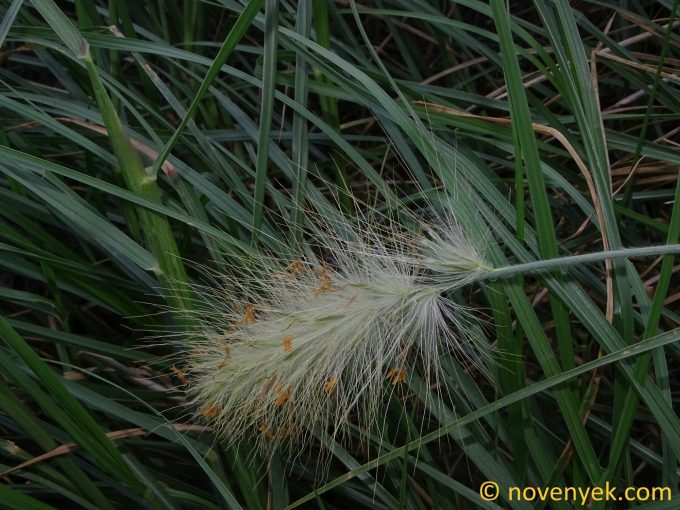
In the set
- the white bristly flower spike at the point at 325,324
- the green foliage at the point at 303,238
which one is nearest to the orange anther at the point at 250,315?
the white bristly flower spike at the point at 325,324

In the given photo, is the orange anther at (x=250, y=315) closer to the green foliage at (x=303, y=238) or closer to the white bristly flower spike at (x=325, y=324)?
the white bristly flower spike at (x=325, y=324)

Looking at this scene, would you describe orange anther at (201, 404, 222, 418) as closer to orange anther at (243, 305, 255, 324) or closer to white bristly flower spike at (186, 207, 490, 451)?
white bristly flower spike at (186, 207, 490, 451)

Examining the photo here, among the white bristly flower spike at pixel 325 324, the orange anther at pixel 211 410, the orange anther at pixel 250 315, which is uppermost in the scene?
the orange anther at pixel 250 315

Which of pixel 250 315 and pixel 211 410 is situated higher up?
pixel 250 315

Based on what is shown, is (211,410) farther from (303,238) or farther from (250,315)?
(303,238)

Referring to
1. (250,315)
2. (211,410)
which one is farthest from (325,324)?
(211,410)

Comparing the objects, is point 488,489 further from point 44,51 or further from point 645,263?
point 44,51

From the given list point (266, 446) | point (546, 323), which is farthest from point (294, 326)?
point (546, 323)

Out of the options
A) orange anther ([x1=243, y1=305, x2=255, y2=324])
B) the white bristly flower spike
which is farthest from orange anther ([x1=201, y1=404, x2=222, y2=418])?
orange anther ([x1=243, y1=305, x2=255, y2=324])
